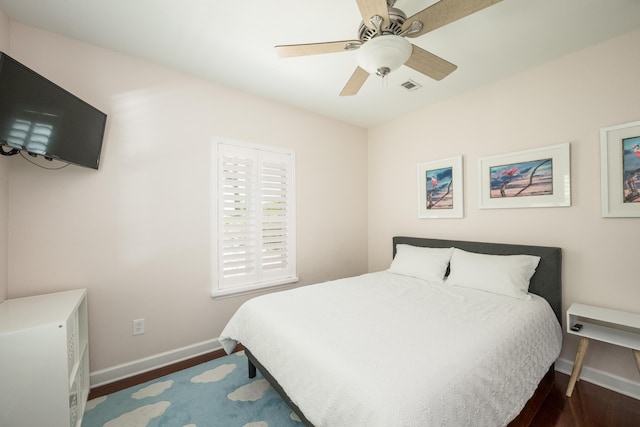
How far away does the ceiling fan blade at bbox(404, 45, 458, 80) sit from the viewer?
1.59m

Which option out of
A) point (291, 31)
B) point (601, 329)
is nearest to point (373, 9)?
point (291, 31)

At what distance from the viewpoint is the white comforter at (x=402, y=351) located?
3.43 ft

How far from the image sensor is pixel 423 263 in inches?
107

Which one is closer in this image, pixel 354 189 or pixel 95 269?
pixel 95 269

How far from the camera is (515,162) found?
243cm

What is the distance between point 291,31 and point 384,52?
836 mm

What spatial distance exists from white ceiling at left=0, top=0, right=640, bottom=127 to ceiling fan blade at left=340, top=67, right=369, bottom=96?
33cm

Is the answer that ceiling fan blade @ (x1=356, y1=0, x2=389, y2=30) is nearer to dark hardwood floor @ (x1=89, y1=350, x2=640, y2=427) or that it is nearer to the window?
the window

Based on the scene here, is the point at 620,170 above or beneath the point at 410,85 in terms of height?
beneath

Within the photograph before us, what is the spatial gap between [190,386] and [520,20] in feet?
11.6

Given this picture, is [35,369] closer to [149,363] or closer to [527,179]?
[149,363]

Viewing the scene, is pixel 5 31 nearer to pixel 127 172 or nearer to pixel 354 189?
pixel 127 172

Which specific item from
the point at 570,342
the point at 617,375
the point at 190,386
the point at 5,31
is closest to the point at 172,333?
A: the point at 190,386

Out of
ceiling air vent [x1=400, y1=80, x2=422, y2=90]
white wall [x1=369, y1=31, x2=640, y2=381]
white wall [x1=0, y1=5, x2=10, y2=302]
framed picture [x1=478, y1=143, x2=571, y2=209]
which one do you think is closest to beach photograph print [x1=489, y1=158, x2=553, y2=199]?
Result: framed picture [x1=478, y1=143, x2=571, y2=209]
